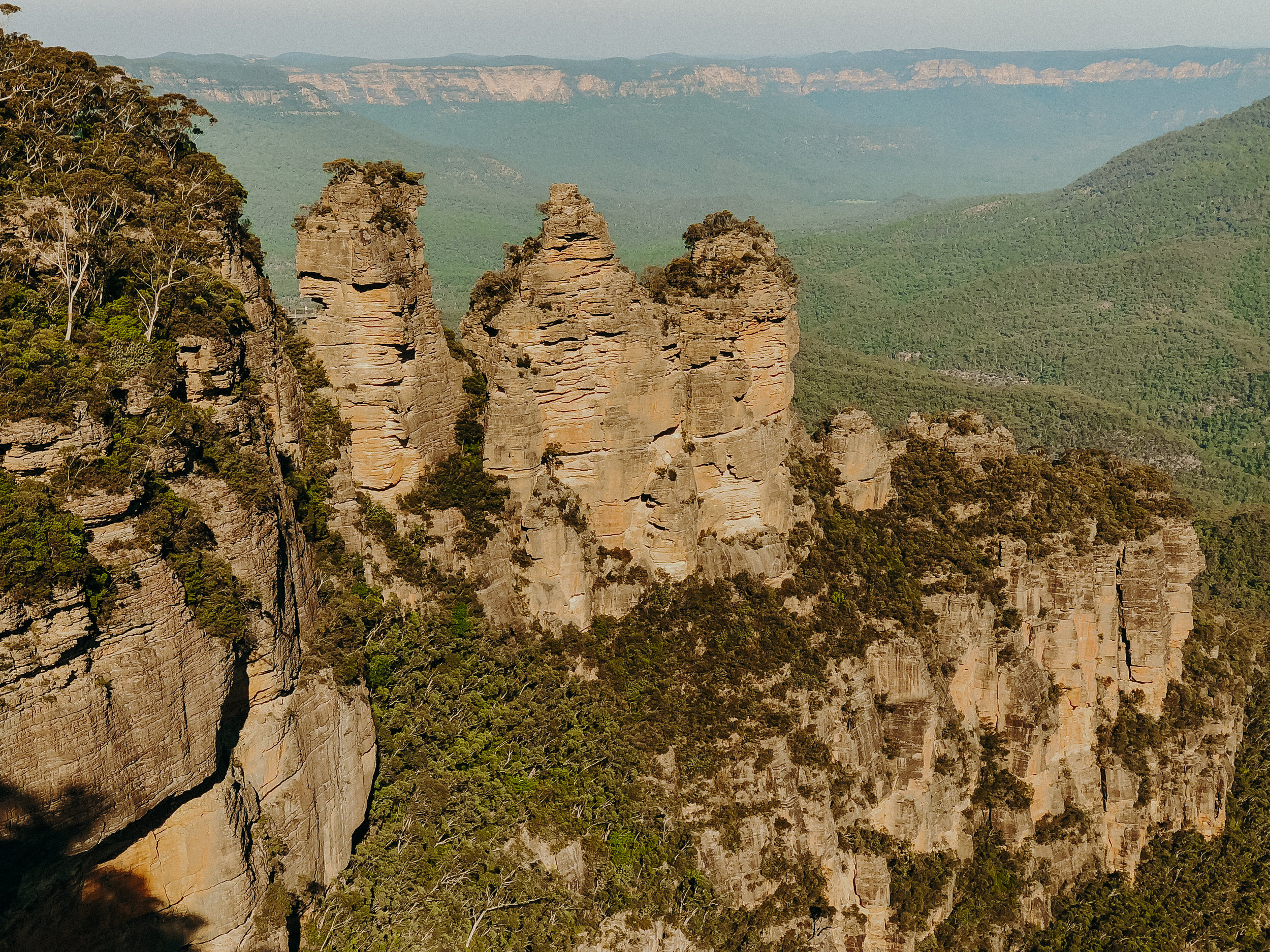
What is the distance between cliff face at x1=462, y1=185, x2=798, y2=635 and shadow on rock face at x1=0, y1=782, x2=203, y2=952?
15.8 meters

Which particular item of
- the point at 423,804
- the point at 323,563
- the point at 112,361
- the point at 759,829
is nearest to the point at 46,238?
the point at 112,361

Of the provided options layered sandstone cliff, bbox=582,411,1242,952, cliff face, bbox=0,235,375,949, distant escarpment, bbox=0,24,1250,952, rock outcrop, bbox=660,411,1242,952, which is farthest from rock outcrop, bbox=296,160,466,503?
rock outcrop, bbox=660,411,1242,952

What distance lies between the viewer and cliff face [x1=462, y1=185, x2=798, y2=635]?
3353 centimetres

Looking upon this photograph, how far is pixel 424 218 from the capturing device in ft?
621

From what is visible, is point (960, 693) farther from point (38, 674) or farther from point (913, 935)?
point (38, 674)

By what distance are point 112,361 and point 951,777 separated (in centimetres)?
3365

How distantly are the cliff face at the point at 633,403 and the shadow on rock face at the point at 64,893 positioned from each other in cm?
1580

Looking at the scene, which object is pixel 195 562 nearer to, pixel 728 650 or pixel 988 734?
pixel 728 650

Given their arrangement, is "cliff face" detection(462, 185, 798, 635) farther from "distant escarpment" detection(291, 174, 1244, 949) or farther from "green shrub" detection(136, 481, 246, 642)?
"green shrub" detection(136, 481, 246, 642)

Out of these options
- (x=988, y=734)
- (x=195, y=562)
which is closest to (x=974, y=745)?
(x=988, y=734)

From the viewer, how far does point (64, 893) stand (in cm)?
1909

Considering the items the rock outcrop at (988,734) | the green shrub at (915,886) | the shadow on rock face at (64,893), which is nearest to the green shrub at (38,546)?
the shadow on rock face at (64,893)

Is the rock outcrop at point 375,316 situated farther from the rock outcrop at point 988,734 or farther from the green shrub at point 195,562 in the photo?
the rock outcrop at point 988,734

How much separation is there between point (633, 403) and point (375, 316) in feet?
30.8
